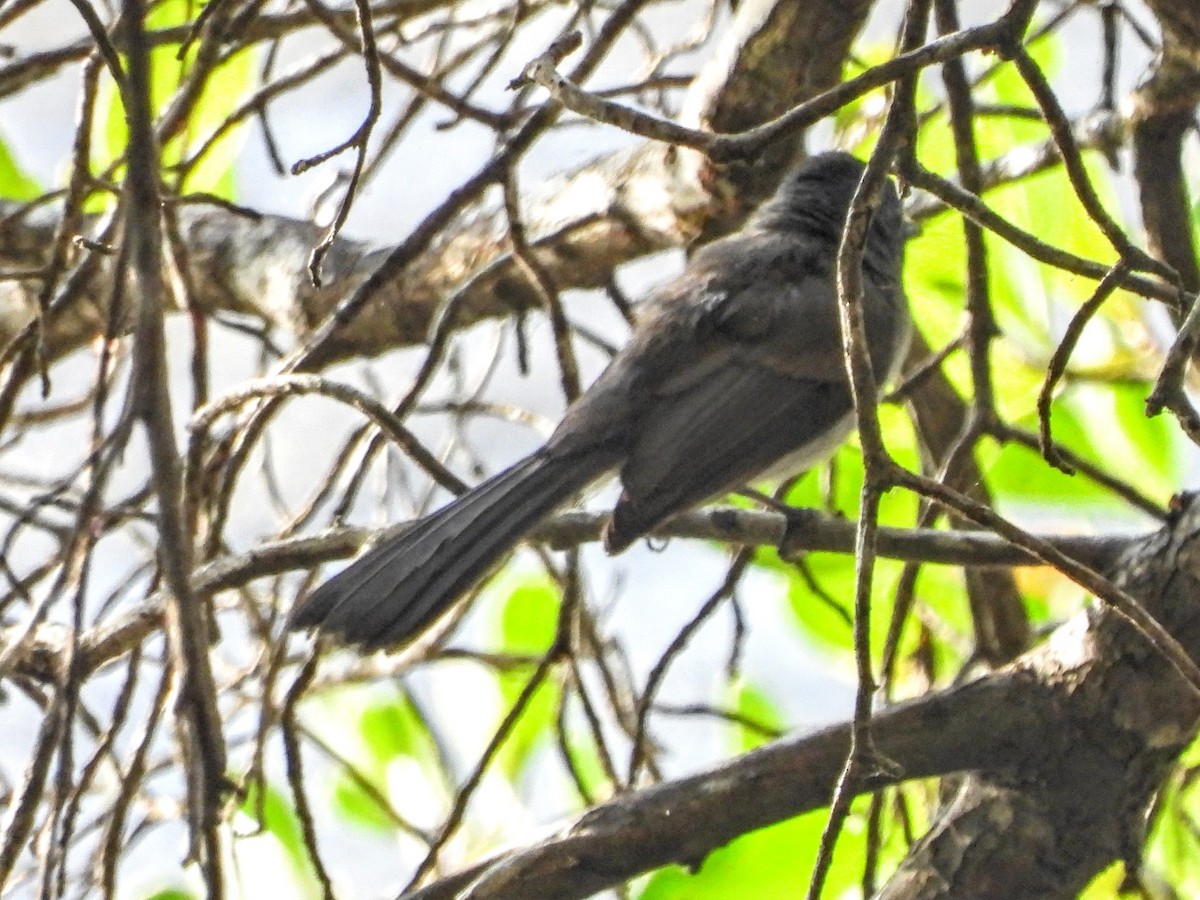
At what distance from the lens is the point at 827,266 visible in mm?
3174

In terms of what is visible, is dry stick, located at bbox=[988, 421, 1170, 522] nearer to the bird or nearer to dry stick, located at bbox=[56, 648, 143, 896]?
the bird

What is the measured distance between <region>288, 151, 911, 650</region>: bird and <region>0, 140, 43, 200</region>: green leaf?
1410 mm

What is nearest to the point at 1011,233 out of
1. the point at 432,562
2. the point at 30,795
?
the point at 432,562

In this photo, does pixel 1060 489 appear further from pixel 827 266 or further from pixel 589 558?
pixel 589 558

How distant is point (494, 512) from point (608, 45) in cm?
73

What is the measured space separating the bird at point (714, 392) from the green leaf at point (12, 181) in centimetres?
141

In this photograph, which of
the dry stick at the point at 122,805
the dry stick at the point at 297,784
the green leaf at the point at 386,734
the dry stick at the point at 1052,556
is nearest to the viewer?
the dry stick at the point at 1052,556

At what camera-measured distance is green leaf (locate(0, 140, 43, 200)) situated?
10.6ft

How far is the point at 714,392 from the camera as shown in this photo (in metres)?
2.85

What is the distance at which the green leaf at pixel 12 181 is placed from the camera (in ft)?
10.6

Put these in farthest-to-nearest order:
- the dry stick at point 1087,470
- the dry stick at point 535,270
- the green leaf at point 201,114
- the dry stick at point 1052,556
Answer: the green leaf at point 201,114, the dry stick at point 535,270, the dry stick at point 1087,470, the dry stick at point 1052,556

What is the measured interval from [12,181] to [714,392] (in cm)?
164

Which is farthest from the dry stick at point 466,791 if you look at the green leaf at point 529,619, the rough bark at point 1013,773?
the green leaf at point 529,619

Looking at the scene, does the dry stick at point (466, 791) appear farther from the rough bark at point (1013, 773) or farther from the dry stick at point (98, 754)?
the dry stick at point (98, 754)
